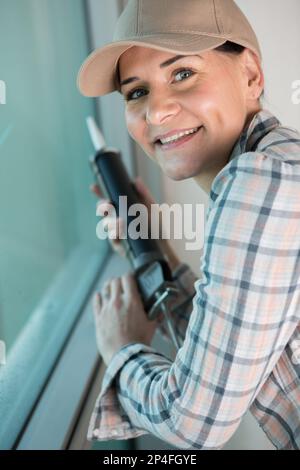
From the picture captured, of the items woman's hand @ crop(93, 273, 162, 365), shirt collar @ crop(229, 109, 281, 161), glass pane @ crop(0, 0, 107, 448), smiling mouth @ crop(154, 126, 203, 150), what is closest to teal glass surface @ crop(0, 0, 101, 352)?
glass pane @ crop(0, 0, 107, 448)

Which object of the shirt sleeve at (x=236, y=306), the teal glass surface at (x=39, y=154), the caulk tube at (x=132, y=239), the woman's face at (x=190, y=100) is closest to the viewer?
the shirt sleeve at (x=236, y=306)

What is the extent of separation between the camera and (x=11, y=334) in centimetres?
73

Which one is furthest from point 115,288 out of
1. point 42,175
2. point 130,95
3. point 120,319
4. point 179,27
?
point 179,27

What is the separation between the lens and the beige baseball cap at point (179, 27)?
538 mm

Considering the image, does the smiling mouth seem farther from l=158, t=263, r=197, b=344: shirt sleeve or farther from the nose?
l=158, t=263, r=197, b=344: shirt sleeve

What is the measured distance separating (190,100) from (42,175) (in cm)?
40

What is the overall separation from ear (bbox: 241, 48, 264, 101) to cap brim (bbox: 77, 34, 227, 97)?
0.07 meters

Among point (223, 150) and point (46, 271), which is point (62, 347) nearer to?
point (46, 271)

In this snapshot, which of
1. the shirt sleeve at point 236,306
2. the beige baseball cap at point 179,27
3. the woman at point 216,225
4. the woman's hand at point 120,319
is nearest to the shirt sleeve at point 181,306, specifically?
the woman's hand at point 120,319

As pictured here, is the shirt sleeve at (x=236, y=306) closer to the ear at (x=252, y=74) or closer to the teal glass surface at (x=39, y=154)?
the ear at (x=252, y=74)

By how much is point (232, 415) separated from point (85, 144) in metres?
0.77

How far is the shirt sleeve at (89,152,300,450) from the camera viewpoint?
1.56 ft

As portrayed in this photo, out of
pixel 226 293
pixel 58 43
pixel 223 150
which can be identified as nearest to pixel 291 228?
pixel 226 293

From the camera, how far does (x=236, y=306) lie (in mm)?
491
